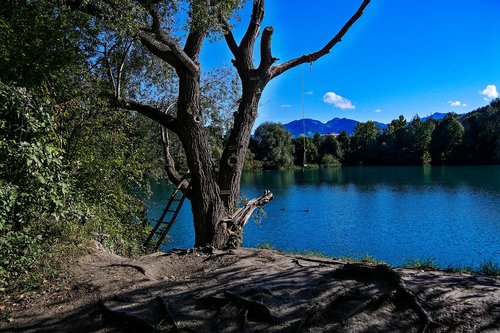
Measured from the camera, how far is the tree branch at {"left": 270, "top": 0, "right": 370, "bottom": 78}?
8.23 meters

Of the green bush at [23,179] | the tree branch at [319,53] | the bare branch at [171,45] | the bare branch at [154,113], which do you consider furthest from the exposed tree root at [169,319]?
the tree branch at [319,53]

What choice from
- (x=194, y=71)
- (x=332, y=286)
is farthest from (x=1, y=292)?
(x=194, y=71)

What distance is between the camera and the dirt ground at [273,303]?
3.97 metres

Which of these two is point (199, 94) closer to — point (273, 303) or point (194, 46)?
point (194, 46)

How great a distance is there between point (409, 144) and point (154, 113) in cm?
9614

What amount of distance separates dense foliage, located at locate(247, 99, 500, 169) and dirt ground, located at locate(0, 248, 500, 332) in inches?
2822

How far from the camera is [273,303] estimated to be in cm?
437

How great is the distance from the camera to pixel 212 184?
7996 mm

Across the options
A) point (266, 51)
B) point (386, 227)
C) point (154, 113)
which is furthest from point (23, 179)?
point (386, 227)

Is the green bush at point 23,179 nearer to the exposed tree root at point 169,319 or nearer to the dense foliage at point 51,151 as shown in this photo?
the dense foliage at point 51,151

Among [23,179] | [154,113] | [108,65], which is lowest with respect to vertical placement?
[23,179]

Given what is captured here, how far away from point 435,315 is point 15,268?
5.14 metres

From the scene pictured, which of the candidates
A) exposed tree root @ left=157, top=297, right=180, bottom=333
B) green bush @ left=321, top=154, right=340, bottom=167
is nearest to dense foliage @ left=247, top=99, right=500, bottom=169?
green bush @ left=321, top=154, right=340, bottom=167

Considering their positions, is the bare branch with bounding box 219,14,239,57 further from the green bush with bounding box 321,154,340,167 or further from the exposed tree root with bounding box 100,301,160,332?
the green bush with bounding box 321,154,340,167
